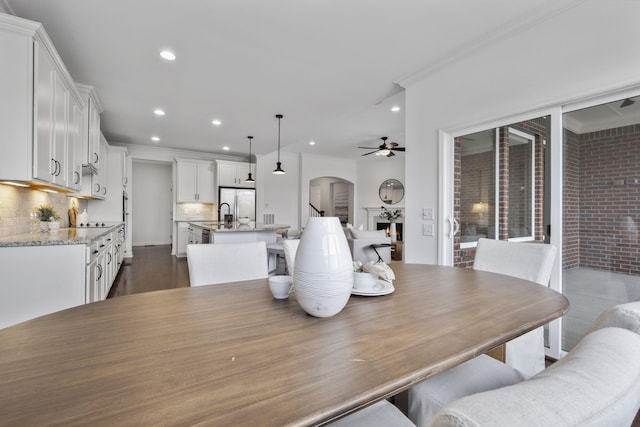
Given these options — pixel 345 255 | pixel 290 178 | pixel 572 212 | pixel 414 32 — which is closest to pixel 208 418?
pixel 345 255

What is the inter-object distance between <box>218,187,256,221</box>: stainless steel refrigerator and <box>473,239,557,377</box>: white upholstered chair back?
617cm

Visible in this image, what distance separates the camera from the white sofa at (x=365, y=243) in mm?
4812

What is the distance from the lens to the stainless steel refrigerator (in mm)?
7203

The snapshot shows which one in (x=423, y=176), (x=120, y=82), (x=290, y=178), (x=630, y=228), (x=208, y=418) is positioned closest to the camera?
(x=208, y=418)

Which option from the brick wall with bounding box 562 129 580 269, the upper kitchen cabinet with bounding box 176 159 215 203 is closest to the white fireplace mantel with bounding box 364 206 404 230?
the upper kitchen cabinet with bounding box 176 159 215 203

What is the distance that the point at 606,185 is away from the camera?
208cm

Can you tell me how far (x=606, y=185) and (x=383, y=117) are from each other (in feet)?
11.0

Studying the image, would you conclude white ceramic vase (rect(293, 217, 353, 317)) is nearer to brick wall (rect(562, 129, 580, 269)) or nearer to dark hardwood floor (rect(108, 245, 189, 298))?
brick wall (rect(562, 129, 580, 269))

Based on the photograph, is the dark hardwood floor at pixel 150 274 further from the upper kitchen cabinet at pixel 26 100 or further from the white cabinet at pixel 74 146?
the upper kitchen cabinet at pixel 26 100

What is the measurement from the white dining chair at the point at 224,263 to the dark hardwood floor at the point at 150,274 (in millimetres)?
2930

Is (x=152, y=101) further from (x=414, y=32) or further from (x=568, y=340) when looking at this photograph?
(x=568, y=340)

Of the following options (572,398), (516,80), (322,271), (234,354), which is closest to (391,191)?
(516,80)

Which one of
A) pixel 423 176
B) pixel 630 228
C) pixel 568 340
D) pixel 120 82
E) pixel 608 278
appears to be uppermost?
pixel 120 82

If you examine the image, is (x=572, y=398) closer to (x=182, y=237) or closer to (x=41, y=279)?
(x=41, y=279)
